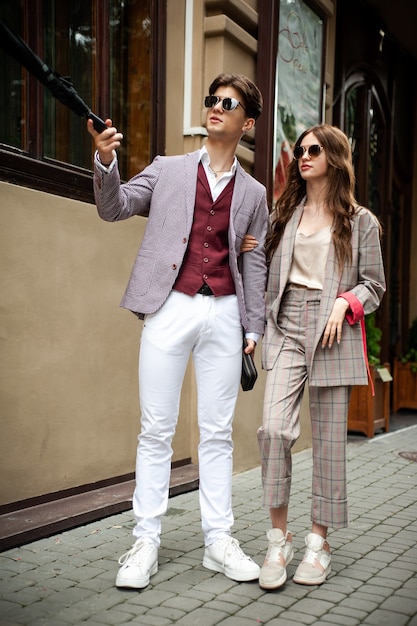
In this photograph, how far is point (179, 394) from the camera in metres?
3.79

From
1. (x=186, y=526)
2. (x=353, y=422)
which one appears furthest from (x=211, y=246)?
(x=353, y=422)

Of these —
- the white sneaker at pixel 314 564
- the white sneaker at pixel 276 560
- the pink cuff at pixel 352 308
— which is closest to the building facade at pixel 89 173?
the white sneaker at pixel 276 560

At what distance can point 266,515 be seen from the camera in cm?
498

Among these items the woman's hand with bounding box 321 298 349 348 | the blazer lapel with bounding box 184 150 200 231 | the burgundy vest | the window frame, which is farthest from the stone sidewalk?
the window frame

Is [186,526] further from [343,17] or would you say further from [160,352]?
[343,17]

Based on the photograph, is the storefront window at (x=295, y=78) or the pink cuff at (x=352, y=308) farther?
the storefront window at (x=295, y=78)

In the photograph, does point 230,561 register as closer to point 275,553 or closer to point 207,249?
point 275,553

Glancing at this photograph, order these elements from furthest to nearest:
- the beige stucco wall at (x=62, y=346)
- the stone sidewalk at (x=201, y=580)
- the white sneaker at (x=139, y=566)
Result: the beige stucco wall at (x=62, y=346), the white sneaker at (x=139, y=566), the stone sidewalk at (x=201, y=580)

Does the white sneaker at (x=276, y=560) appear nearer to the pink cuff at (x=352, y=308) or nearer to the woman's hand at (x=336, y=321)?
the woman's hand at (x=336, y=321)

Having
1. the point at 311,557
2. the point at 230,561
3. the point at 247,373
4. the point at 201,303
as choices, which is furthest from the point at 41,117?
the point at 311,557

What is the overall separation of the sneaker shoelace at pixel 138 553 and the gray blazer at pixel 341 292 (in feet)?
3.29

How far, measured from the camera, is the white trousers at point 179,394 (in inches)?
146

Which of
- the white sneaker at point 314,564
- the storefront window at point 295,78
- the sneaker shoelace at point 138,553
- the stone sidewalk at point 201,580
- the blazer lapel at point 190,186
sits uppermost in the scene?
the storefront window at point 295,78

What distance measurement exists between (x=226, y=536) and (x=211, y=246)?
4.54 feet
